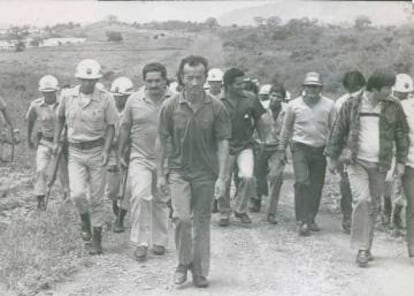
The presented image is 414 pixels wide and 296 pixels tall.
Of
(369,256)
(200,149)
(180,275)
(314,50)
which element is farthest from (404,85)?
(314,50)

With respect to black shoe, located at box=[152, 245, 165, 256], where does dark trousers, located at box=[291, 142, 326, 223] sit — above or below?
above

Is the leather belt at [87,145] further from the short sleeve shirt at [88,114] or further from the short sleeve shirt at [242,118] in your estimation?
the short sleeve shirt at [242,118]

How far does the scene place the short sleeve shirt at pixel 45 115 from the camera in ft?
32.8

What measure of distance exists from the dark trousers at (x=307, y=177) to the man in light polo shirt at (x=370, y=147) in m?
1.45

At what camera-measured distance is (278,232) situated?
910 centimetres

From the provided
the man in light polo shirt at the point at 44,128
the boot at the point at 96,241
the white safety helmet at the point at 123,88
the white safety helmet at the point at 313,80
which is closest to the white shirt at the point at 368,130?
the white safety helmet at the point at 313,80

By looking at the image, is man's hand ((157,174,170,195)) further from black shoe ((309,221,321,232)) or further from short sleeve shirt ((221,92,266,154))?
black shoe ((309,221,321,232))

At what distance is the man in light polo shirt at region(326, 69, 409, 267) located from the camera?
7449mm

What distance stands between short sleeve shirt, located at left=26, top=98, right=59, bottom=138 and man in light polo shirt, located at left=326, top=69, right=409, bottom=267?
164 inches

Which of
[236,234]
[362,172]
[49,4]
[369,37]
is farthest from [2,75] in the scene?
[369,37]

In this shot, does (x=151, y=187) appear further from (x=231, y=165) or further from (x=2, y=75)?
(x=2, y=75)

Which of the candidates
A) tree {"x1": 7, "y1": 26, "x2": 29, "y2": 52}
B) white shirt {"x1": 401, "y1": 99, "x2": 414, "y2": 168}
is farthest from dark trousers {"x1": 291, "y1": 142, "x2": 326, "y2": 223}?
tree {"x1": 7, "y1": 26, "x2": 29, "y2": 52}

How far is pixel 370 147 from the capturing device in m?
7.49

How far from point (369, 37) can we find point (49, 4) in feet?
98.2
